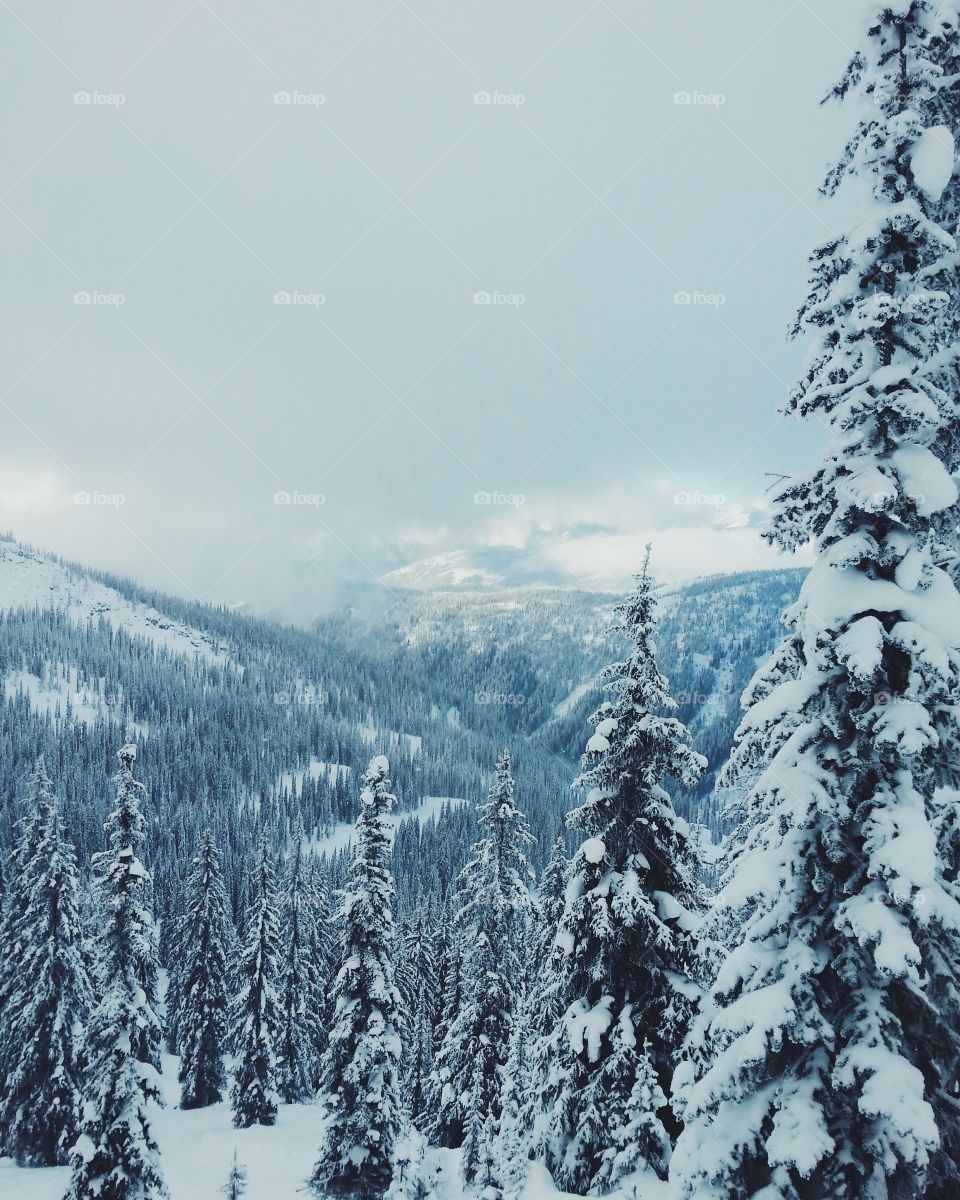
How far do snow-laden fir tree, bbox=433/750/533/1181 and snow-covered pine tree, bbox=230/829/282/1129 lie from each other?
1715cm

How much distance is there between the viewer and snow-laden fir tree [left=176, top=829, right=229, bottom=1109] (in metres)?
42.9

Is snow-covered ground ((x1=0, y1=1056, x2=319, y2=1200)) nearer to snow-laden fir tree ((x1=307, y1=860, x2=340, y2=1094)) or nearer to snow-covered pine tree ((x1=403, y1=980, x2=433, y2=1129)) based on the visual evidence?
snow-laden fir tree ((x1=307, y1=860, x2=340, y2=1094))

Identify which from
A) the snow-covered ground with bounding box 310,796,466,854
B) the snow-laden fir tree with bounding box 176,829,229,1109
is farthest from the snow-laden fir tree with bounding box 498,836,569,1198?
the snow-covered ground with bounding box 310,796,466,854

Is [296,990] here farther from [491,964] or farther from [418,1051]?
[491,964]

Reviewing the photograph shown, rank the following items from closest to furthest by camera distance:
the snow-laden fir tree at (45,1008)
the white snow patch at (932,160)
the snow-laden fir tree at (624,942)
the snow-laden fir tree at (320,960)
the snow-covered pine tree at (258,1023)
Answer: the white snow patch at (932,160), the snow-laden fir tree at (624,942), the snow-laden fir tree at (45,1008), the snow-covered pine tree at (258,1023), the snow-laden fir tree at (320,960)

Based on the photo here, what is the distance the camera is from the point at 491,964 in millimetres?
23734

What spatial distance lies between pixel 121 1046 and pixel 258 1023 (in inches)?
754

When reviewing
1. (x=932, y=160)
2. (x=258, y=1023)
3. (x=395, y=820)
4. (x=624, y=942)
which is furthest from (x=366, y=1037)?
(x=395, y=820)

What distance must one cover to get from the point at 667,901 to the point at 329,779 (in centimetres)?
18120

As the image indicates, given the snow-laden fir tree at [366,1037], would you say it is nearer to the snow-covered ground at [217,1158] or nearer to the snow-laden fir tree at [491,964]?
the snow-laden fir tree at [491,964]

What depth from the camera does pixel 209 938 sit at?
43.2m

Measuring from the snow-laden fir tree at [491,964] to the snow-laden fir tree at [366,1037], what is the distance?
2595 mm

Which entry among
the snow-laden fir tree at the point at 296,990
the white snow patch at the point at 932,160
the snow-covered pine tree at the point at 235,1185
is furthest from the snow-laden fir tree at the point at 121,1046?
the white snow patch at the point at 932,160

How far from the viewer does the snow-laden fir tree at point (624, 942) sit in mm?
11516
